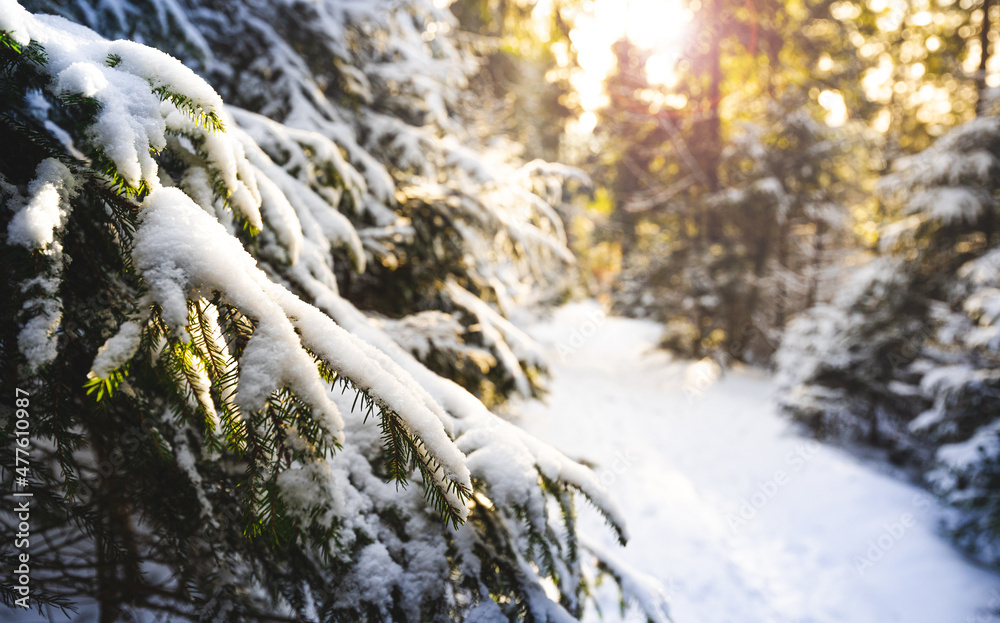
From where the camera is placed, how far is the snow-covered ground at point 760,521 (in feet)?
12.1

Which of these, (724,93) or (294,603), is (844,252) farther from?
(294,603)

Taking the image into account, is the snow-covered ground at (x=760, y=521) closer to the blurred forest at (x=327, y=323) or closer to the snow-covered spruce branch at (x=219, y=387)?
the blurred forest at (x=327, y=323)

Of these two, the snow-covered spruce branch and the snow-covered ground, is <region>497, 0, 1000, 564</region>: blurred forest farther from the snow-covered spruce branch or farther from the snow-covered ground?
the snow-covered spruce branch

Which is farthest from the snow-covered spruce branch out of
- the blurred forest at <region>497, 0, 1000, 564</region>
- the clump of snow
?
the blurred forest at <region>497, 0, 1000, 564</region>

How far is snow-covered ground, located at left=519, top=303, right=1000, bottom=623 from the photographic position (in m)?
3.69

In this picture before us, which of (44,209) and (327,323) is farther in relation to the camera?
(327,323)

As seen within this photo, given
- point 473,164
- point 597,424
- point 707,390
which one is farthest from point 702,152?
point 473,164

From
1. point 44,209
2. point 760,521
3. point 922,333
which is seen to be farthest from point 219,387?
point 922,333

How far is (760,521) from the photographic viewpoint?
4926 mm

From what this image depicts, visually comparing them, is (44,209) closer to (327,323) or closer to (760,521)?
(327,323)

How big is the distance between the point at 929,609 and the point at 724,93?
12.1 meters

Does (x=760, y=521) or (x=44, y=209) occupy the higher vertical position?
(x=44, y=209)

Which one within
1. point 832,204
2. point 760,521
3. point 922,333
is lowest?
point 760,521

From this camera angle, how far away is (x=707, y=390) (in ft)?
29.8
